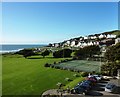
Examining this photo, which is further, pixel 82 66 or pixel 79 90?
pixel 82 66

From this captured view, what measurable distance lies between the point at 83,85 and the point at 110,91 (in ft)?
4.34

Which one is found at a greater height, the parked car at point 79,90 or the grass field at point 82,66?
the grass field at point 82,66

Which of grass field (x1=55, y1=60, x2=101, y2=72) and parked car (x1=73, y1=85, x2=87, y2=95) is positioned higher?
grass field (x1=55, y1=60, x2=101, y2=72)

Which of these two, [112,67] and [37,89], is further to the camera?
[112,67]

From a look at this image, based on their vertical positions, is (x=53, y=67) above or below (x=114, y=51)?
below

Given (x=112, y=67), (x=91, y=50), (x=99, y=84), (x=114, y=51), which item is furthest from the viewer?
(x=91, y=50)

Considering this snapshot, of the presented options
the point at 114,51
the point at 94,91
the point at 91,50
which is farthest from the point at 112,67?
the point at 91,50

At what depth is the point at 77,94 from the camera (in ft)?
33.1

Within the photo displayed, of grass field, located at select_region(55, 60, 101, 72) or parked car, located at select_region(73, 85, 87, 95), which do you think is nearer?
parked car, located at select_region(73, 85, 87, 95)

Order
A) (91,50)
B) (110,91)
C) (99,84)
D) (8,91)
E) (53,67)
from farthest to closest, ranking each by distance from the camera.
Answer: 1. (91,50)
2. (53,67)
3. (99,84)
4. (8,91)
5. (110,91)

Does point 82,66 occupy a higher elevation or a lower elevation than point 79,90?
higher

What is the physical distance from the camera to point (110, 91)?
1063 cm

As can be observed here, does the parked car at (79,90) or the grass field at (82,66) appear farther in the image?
the grass field at (82,66)

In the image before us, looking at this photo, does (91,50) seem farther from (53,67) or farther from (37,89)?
(37,89)
